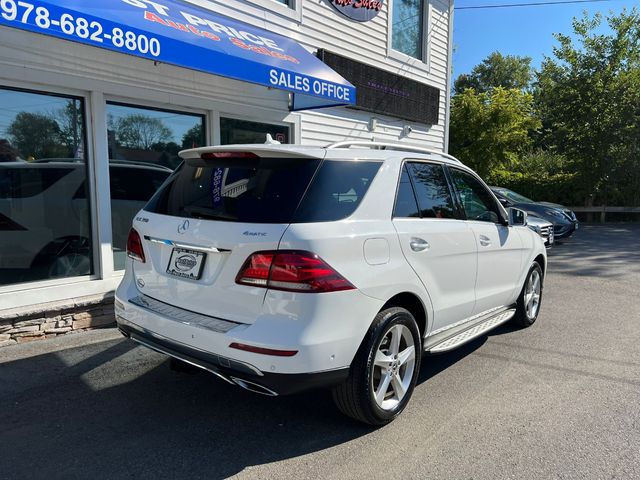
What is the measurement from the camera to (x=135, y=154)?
6.10 metres

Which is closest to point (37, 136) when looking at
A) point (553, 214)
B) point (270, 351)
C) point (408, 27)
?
point (270, 351)

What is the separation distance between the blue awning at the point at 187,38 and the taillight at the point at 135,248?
187 cm

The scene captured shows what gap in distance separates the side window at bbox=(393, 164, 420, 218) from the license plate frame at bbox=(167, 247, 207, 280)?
50.7 inches

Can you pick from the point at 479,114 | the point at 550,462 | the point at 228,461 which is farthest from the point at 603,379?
the point at 479,114

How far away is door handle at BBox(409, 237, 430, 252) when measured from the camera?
11.0 feet

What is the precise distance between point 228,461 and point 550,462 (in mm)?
1855

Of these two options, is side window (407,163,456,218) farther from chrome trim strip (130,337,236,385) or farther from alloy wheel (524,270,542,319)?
alloy wheel (524,270,542,319)

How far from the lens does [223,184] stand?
3.15m

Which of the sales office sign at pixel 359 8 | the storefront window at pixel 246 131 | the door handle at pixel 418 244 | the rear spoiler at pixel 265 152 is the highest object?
the sales office sign at pixel 359 8

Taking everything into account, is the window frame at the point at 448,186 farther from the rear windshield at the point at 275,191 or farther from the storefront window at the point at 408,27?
the storefront window at the point at 408,27

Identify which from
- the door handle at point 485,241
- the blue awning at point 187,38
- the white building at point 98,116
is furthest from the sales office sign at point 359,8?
the door handle at point 485,241

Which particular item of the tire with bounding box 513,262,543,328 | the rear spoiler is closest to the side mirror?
the tire with bounding box 513,262,543,328

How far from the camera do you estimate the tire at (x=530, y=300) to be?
534cm

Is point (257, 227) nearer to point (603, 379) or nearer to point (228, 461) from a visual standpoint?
point (228, 461)
